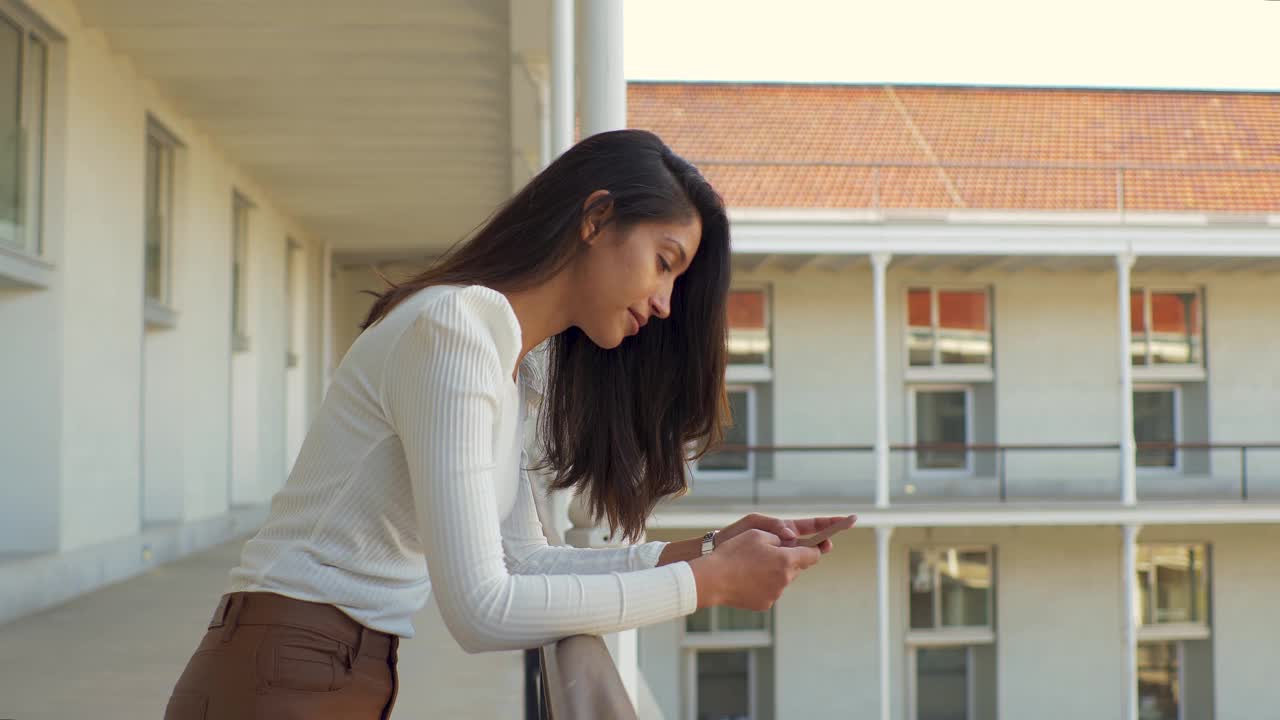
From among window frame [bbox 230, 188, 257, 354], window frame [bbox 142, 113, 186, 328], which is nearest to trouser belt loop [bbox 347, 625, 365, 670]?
window frame [bbox 142, 113, 186, 328]

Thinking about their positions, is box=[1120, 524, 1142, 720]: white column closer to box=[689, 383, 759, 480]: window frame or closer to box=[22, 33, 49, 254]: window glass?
box=[689, 383, 759, 480]: window frame

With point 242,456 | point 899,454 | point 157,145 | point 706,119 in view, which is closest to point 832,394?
point 899,454

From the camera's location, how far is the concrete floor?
3.42m

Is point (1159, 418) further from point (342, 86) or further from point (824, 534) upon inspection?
point (824, 534)

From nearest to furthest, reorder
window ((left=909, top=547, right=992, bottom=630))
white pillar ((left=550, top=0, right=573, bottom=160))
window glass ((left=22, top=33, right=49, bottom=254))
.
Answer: white pillar ((left=550, top=0, right=573, bottom=160))
window glass ((left=22, top=33, right=49, bottom=254))
window ((left=909, top=547, right=992, bottom=630))

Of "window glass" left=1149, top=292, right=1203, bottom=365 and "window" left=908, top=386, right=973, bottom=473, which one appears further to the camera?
"window glass" left=1149, top=292, right=1203, bottom=365

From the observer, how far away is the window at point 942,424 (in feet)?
44.5

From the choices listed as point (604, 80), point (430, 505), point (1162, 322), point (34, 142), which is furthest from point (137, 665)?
point (1162, 322)

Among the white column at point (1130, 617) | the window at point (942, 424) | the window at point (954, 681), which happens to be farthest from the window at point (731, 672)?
the white column at point (1130, 617)

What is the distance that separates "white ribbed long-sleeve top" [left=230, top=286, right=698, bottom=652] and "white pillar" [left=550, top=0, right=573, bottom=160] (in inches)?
139

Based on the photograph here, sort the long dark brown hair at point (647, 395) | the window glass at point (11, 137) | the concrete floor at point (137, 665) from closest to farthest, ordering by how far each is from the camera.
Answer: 1. the long dark brown hair at point (647, 395)
2. the concrete floor at point (137, 665)
3. the window glass at point (11, 137)

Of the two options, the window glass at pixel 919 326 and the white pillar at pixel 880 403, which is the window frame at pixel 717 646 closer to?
the white pillar at pixel 880 403

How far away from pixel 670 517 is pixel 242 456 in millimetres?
3904

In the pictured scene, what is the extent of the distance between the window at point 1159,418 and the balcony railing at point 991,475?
10cm
